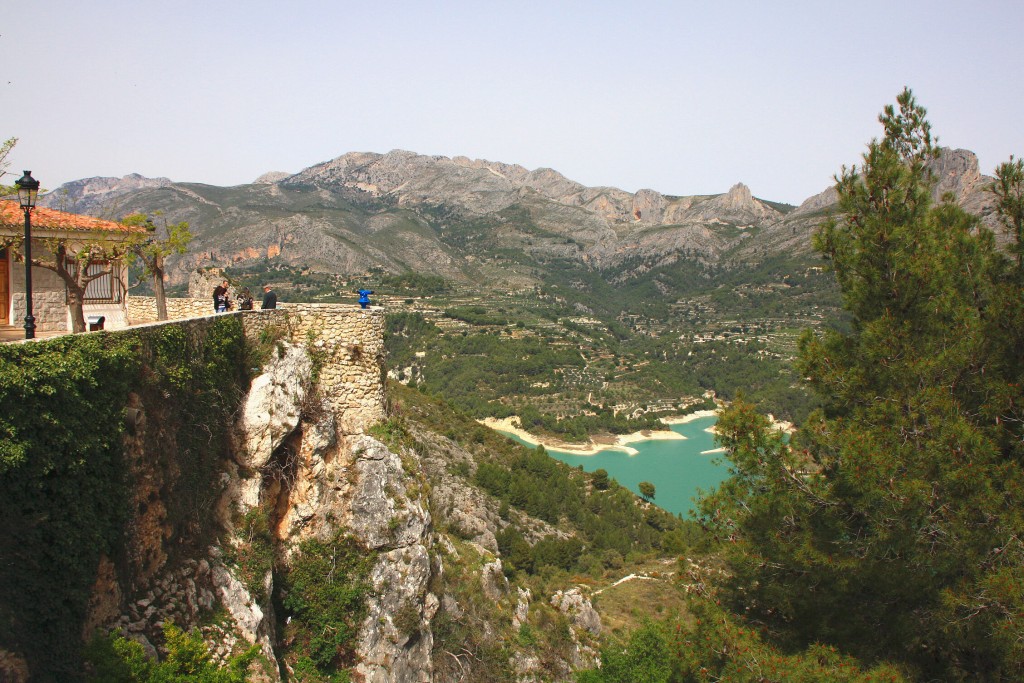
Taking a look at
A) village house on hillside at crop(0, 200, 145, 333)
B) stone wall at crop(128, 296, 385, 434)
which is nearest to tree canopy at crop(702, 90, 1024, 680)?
stone wall at crop(128, 296, 385, 434)

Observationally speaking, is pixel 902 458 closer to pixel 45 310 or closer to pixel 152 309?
pixel 152 309

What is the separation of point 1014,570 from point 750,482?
2.88 metres

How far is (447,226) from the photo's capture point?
15175 centimetres

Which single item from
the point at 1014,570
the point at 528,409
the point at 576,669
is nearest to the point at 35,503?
the point at 1014,570

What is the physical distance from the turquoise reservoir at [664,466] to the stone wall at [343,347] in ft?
150

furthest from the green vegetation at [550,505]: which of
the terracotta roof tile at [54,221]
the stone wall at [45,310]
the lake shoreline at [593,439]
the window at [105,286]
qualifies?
the lake shoreline at [593,439]

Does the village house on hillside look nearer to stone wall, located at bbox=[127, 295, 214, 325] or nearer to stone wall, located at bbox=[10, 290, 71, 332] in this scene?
stone wall, located at bbox=[10, 290, 71, 332]

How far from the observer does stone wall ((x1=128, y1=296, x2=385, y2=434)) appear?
10430mm

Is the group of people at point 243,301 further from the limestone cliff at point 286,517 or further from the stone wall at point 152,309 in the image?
the stone wall at point 152,309

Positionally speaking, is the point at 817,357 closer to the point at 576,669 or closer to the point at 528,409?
the point at 576,669

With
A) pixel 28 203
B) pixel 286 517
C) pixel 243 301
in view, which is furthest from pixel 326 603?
pixel 28 203

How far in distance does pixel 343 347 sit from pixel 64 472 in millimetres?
5200

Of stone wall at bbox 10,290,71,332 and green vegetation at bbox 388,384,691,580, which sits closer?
stone wall at bbox 10,290,71,332

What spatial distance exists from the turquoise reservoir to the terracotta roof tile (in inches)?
1871
